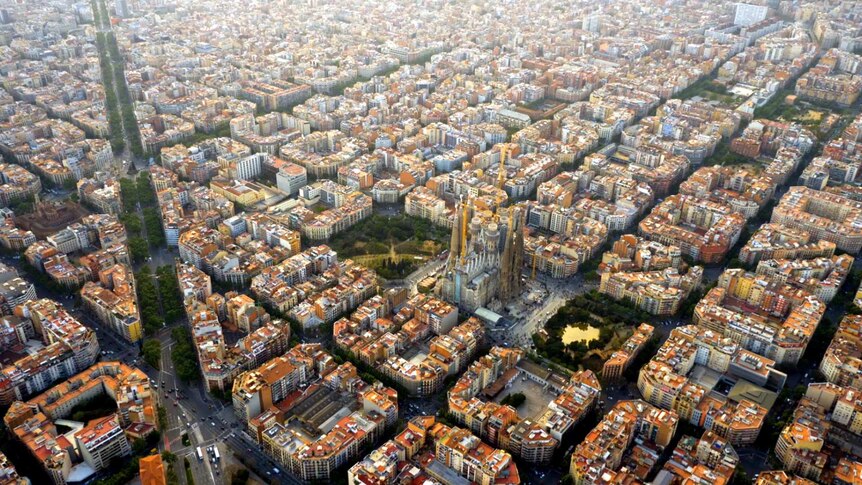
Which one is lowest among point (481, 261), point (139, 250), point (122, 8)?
point (139, 250)

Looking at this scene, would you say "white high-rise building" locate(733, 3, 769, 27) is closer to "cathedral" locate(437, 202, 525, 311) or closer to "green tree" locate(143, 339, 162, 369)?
"cathedral" locate(437, 202, 525, 311)

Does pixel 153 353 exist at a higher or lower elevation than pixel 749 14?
lower

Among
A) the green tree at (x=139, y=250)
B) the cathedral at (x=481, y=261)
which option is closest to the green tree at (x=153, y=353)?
the green tree at (x=139, y=250)

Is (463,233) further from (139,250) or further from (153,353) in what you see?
(139,250)

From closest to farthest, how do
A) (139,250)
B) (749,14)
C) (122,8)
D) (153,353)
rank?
(153,353)
(139,250)
(122,8)
(749,14)

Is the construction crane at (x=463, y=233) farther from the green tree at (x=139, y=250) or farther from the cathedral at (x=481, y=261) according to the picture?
the green tree at (x=139, y=250)

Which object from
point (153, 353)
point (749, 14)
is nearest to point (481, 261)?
point (153, 353)

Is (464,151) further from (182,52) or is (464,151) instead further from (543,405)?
(182,52)

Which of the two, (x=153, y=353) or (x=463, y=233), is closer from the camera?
(x=153, y=353)

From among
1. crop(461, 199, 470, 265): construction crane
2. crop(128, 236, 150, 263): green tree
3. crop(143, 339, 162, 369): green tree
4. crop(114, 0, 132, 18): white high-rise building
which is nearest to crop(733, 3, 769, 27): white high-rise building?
crop(461, 199, 470, 265): construction crane
